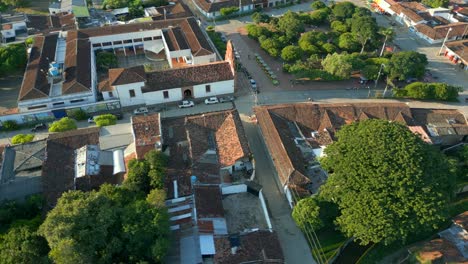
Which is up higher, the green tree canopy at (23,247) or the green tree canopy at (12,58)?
the green tree canopy at (12,58)

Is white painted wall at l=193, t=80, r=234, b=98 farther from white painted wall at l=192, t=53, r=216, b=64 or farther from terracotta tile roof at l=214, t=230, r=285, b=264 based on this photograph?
terracotta tile roof at l=214, t=230, r=285, b=264

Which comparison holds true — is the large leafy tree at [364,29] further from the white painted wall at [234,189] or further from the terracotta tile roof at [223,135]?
the white painted wall at [234,189]

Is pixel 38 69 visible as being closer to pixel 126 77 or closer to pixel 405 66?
pixel 126 77

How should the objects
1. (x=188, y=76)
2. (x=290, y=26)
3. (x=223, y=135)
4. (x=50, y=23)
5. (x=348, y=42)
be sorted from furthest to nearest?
1. (x=50, y=23)
2. (x=290, y=26)
3. (x=348, y=42)
4. (x=188, y=76)
5. (x=223, y=135)

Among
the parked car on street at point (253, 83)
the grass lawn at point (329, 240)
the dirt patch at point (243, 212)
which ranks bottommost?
the grass lawn at point (329, 240)

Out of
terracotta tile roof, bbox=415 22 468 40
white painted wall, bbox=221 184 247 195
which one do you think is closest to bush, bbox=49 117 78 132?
white painted wall, bbox=221 184 247 195

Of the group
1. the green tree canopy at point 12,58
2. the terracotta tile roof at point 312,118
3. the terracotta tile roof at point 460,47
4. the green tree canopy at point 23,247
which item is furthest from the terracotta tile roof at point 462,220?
the green tree canopy at point 12,58

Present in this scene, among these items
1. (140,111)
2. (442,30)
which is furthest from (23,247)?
(442,30)
